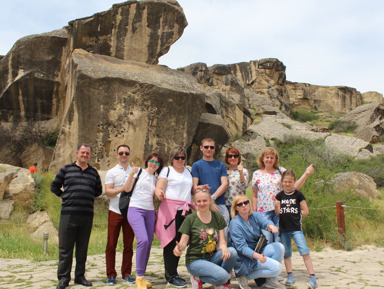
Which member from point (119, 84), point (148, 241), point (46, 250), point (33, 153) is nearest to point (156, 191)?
point (148, 241)

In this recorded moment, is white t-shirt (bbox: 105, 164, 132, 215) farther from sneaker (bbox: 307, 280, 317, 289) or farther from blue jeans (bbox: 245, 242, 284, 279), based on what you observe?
sneaker (bbox: 307, 280, 317, 289)

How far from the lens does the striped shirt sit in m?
4.10

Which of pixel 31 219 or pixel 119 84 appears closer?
pixel 31 219

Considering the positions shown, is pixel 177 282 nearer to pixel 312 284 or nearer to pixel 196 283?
pixel 196 283

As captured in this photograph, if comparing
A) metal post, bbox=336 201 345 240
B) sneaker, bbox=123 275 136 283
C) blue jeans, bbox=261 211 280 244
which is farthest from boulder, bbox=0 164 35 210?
metal post, bbox=336 201 345 240

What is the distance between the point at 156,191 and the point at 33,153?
35.7 ft

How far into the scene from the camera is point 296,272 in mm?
4832

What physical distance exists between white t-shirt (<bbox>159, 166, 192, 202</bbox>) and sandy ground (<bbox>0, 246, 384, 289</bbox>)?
0.99 meters

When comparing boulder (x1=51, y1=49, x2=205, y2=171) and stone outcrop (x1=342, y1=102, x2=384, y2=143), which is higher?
stone outcrop (x1=342, y1=102, x2=384, y2=143)

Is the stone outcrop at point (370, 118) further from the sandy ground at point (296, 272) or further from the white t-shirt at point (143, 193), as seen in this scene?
the white t-shirt at point (143, 193)

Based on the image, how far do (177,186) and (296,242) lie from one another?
152cm

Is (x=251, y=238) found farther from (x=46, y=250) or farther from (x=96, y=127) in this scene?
(x=96, y=127)

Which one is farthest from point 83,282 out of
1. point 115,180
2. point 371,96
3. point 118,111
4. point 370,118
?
point 371,96

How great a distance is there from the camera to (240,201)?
3926 mm
